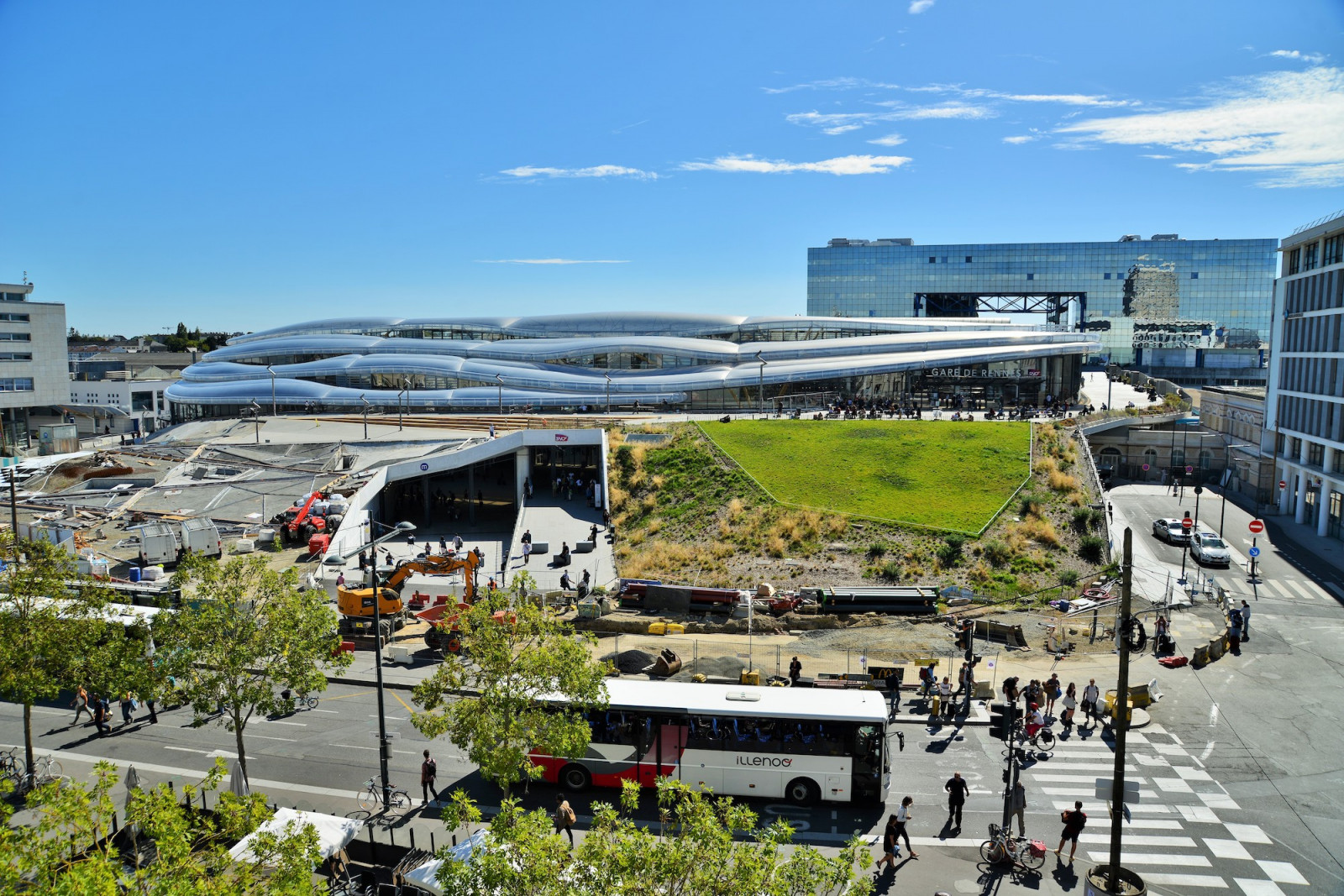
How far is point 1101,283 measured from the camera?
4648 inches

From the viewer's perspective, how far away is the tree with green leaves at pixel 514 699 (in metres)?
16.3

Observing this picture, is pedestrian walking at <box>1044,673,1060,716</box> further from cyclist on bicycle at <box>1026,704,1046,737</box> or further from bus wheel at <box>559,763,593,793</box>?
bus wheel at <box>559,763,593,793</box>

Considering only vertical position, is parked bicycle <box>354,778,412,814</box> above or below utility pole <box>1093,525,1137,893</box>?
below

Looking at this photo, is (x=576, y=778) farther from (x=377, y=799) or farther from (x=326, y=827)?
(x=326, y=827)

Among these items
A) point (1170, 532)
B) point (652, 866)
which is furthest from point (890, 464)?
point (652, 866)

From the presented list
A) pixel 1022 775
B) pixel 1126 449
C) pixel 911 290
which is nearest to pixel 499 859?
pixel 1022 775

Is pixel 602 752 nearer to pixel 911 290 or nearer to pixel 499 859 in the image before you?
pixel 499 859

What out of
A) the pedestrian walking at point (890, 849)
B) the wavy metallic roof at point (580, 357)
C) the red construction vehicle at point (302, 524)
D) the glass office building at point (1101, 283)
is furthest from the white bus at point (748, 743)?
the glass office building at point (1101, 283)

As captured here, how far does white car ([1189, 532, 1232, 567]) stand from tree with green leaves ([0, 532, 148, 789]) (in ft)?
129

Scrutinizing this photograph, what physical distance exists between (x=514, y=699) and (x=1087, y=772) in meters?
12.6

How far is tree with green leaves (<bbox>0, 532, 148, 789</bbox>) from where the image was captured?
1905 centimetres

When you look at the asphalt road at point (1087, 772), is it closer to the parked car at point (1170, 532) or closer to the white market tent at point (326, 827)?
the white market tent at point (326, 827)

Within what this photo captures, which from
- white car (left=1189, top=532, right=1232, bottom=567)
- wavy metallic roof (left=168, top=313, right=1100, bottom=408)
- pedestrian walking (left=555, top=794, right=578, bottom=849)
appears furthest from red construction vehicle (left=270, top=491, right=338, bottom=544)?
white car (left=1189, top=532, right=1232, bottom=567)

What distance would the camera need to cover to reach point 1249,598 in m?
33.9
